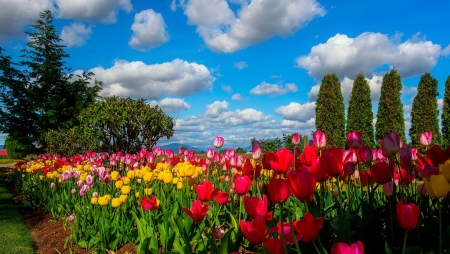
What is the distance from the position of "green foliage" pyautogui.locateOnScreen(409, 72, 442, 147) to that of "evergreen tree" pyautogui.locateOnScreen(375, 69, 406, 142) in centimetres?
58

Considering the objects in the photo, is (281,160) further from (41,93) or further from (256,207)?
(41,93)

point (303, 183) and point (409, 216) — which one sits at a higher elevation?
point (303, 183)

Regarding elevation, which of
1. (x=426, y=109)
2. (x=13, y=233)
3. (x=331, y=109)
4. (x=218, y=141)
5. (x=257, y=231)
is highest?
(x=331, y=109)

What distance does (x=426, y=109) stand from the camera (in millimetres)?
13484

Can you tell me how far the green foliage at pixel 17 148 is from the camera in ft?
81.5

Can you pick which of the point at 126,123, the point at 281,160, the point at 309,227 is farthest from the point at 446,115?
the point at 309,227

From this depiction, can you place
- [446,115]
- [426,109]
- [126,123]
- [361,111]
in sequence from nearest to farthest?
[126,123] < [446,115] < [426,109] < [361,111]

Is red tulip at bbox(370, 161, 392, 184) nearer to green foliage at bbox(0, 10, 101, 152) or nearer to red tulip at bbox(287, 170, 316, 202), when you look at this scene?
red tulip at bbox(287, 170, 316, 202)

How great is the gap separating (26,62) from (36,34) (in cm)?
221

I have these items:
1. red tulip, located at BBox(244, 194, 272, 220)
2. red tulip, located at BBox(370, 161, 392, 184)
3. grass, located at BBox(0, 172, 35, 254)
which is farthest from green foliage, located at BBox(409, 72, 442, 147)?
red tulip, located at BBox(244, 194, 272, 220)

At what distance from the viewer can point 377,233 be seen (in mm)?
1728

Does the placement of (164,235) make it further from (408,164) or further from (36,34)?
(36,34)

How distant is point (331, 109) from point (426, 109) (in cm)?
387

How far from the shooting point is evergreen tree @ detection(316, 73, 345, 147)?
52.5 ft
